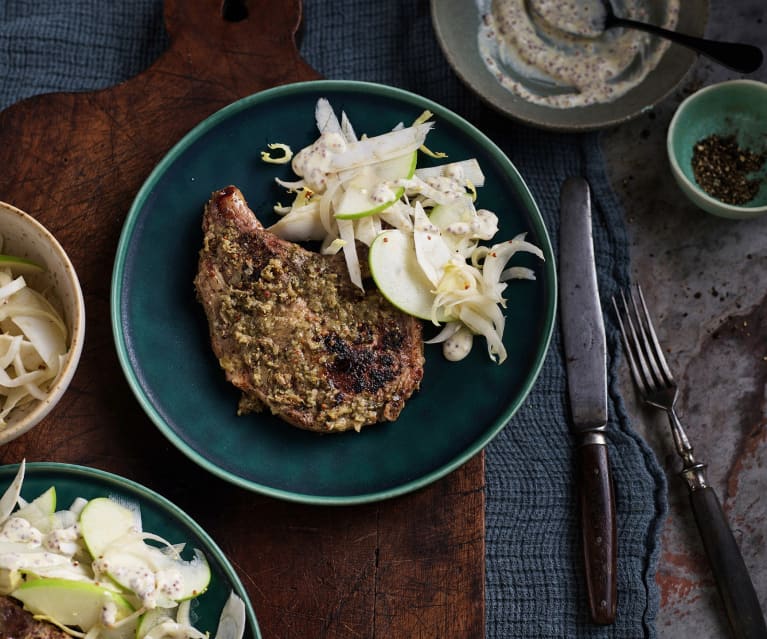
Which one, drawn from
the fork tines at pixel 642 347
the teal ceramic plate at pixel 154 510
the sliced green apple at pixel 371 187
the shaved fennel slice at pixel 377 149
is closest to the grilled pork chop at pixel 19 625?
the teal ceramic plate at pixel 154 510

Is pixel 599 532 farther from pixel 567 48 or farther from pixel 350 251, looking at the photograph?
pixel 567 48

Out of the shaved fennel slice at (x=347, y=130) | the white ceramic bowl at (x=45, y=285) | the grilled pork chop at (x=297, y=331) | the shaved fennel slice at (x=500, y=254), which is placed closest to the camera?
the white ceramic bowl at (x=45, y=285)

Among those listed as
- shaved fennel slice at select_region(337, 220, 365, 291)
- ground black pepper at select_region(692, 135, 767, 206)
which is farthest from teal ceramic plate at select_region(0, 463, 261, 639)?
ground black pepper at select_region(692, 135, 767, 206)

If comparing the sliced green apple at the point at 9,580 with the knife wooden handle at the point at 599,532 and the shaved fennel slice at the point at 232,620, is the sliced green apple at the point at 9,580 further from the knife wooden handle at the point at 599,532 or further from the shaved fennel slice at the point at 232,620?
the knife wooden handle at the point at 599,532

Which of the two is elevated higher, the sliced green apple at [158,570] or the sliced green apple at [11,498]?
the sliced green apple at [11,498]

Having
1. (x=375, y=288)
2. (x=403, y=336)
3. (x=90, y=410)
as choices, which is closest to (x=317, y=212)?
(x=375, y=288)

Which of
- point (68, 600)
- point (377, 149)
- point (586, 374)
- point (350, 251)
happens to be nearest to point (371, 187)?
point (377, 149)

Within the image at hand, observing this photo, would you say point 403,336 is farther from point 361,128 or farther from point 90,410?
point 90,410

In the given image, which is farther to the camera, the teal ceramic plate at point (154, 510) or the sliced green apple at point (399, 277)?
the sliced green apple at point (399, 277)
